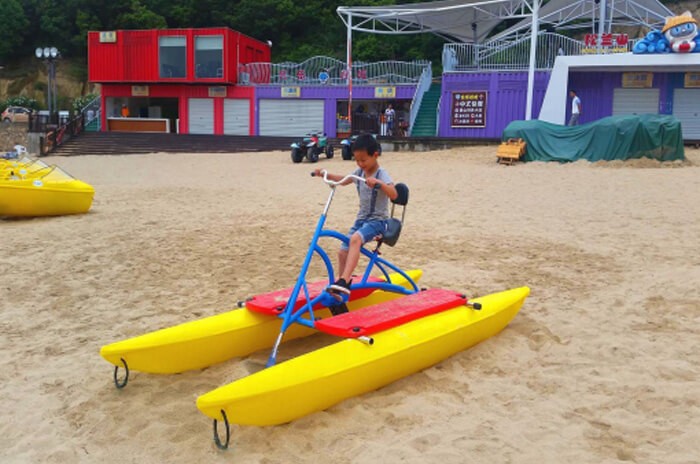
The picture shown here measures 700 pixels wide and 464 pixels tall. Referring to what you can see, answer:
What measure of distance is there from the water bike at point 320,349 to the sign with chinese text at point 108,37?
100 ft

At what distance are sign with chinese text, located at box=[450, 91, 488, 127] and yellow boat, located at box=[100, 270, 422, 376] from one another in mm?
20864

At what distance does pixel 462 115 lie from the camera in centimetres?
2441

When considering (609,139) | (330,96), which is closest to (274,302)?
(609,139)

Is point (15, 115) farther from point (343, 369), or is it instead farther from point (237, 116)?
point (343, 369)

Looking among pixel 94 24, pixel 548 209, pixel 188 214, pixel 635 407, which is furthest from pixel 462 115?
pixel 94 24

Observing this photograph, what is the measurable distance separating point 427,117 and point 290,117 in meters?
7.05

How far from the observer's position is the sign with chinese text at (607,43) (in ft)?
68.9

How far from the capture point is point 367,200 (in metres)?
4.68

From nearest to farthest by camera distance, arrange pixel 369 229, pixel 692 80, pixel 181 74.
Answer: pixel 369 229 → pixel 692 80 → pixel 181 74

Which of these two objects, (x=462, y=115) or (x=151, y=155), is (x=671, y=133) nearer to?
(x=462, y=115)

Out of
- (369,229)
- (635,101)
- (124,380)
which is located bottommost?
(124,380)

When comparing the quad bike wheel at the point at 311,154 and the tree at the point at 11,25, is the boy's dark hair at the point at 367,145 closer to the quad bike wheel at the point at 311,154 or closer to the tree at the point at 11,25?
the quad bike wheel at the point at 311,154

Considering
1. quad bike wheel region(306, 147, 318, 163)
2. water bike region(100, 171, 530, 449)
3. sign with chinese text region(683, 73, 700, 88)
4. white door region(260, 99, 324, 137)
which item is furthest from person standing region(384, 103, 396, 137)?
water bike region(100, 171, 530, 449)

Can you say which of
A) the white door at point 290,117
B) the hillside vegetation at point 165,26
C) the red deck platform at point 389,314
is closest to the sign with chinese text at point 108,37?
the white door at point 290,117
